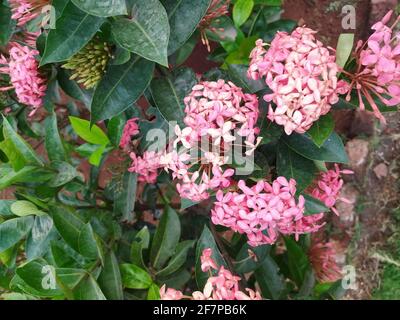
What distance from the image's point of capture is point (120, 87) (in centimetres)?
84

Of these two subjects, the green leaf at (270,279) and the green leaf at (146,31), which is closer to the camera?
the green leaf at (146,31)

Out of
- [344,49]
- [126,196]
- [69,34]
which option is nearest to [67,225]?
[126,196]

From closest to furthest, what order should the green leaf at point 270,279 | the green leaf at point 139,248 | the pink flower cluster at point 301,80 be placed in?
the pink flower cluster at point 301,80, the green leaf at point 139,248, the green leaf at point 270,279

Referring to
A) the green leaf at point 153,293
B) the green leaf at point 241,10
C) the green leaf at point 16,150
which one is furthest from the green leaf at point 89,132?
the green leaf at point 241,10

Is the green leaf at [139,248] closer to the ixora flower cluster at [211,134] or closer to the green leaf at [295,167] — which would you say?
the ixora flower cluster at [211,134]

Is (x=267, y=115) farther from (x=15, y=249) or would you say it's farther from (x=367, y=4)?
(x=367, y=4)

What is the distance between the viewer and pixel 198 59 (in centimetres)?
169

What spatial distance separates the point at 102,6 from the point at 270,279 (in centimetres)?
77

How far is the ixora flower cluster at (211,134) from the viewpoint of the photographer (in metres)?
0.74

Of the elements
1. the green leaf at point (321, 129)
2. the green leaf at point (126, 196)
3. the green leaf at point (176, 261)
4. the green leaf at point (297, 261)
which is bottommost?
the green leaf at point (297, 261)

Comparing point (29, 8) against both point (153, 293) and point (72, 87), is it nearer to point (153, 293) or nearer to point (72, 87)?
point (72, 87)

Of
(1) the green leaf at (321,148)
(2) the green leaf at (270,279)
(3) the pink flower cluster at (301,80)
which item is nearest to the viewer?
(3) the pink flower cluster at (301,80)

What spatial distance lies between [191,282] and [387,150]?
36.6 inches

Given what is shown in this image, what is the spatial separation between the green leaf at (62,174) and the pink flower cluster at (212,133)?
281 mm
